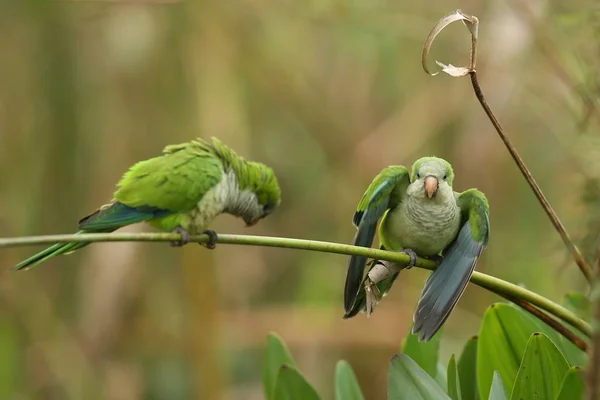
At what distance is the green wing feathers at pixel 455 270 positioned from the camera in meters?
1.24

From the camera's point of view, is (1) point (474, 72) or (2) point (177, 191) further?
(2) point (177, 191)

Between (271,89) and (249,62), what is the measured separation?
0.34 meters

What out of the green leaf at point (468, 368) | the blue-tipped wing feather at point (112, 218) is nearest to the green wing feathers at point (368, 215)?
the green leaf at point (468, 368)

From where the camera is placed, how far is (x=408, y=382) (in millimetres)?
1091

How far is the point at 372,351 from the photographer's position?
13.0 ft

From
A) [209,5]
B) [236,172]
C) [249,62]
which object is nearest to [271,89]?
[249,62]

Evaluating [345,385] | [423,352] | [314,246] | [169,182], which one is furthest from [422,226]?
[169,182]

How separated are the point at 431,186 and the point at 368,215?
0.43 ft

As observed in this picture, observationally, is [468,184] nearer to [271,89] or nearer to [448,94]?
[448,94]

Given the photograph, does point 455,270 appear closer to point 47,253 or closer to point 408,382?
point 408,382

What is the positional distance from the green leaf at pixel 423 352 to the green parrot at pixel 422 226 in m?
0.10

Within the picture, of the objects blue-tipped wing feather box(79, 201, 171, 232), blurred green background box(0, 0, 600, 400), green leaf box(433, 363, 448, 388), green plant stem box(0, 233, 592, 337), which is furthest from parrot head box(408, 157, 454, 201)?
blurred green background box(0, 0, 600, 400)

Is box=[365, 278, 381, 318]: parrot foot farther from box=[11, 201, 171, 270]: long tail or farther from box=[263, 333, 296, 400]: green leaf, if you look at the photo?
box=[11, 201, 171, 270]: long tail

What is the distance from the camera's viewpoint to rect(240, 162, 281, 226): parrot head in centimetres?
186
